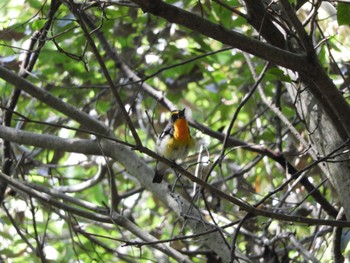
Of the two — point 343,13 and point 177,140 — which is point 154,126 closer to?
point 177,140

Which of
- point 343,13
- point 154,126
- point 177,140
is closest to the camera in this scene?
point 343,13

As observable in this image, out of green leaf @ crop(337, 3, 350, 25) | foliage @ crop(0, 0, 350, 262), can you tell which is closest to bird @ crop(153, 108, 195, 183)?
foliage @ crop(0, 0, 350, 262)

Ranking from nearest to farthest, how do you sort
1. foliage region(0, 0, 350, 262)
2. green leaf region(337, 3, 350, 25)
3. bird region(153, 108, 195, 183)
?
green leaf region(337, 3, 350, 25)
foliage region(0, 0, 350, 262)
bird region(153, 108, 195, 183)

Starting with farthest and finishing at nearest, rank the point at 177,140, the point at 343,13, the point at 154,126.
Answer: the point at 154,126 < the point at 177,140 < the point at 343,13

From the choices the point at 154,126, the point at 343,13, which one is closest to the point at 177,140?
the point at 154,126

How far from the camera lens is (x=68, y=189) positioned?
4824 mm

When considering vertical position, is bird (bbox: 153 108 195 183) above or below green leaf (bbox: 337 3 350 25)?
above

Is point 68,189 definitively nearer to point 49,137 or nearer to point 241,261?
point 49,137

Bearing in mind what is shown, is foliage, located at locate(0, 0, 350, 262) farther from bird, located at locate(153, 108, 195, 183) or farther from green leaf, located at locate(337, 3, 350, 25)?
green leaf, located at locate(337, 3, 350, 25)

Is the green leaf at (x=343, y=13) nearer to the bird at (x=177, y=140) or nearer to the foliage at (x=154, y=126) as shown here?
the foliage at (x=154, y=126)

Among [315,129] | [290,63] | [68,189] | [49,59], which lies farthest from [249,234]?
[290,63]

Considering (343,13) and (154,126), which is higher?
(154,126)

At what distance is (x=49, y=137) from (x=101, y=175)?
0.90m

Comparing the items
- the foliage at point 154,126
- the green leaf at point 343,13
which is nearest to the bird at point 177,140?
the foliage at point 154,126
